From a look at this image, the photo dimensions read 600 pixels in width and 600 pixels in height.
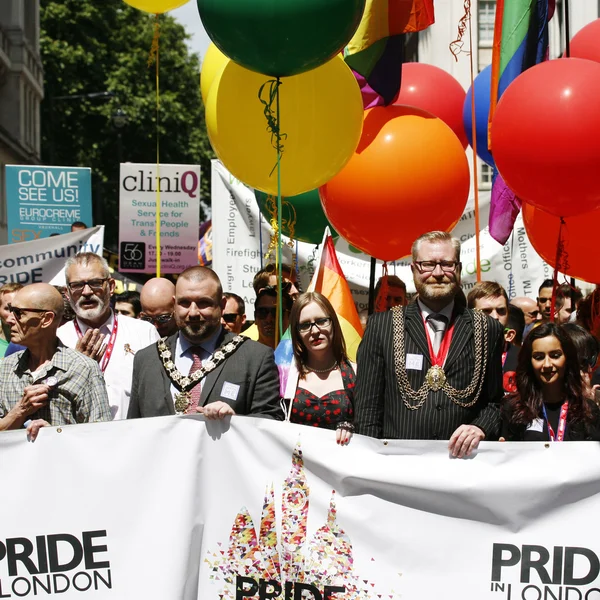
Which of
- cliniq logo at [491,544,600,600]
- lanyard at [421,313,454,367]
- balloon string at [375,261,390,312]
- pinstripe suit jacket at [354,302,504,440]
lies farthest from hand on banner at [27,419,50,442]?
balloon string at [375,261,390,312]

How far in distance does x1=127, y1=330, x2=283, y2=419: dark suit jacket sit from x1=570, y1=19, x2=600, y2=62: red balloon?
452 centimetres

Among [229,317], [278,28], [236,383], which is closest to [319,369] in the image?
[236,383]

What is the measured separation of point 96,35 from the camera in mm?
40906

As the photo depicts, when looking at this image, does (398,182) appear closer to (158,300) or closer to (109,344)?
(158,300)

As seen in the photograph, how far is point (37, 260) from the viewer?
30.6 ft

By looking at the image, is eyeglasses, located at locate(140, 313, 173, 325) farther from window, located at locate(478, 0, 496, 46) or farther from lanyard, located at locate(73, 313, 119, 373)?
window, located at locate(478, 0, 496, 46)

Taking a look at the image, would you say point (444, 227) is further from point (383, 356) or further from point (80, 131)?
point (80, 131)

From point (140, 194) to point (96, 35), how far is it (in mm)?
30802

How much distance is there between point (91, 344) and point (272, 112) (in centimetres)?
188

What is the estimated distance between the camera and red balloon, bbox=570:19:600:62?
846 centimetres

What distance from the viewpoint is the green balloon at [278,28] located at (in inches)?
239

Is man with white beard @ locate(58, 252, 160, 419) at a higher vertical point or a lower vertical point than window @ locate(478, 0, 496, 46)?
lower

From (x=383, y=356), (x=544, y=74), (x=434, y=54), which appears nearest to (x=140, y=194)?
(x=544, y=74)

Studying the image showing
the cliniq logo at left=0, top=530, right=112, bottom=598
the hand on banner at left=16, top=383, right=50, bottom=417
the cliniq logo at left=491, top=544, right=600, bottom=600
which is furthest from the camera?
the hand on banner at left=16, top=383, right=50, bottom=417
